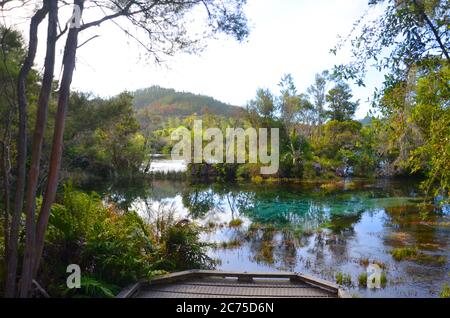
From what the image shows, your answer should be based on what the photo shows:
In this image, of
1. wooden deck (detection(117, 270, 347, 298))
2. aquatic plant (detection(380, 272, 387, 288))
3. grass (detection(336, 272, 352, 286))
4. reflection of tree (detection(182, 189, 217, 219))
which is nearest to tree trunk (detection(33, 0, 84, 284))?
wooden deck (detection(117, 270, 347, 298))

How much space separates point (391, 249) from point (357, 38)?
6.26 m

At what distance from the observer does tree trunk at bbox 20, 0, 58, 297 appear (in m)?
3.20

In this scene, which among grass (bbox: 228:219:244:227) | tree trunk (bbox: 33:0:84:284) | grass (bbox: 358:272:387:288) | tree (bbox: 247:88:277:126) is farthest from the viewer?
tree (bbox: 247:88:277:126)

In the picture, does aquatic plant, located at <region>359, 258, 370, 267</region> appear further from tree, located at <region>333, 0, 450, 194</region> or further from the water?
tree, located at <region>333, 0, 450, 194</region>

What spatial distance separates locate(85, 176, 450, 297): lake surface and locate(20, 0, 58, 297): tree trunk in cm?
397

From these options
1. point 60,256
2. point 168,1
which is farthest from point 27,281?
point 168,1

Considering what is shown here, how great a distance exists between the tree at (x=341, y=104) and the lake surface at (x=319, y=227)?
44.2 ft

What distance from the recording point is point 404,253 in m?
8.64

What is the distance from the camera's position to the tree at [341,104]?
34.0 m

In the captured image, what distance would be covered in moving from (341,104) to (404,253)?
27139 mm

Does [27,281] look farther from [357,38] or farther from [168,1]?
[357,38]

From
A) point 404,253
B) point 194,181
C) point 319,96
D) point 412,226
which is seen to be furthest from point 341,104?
point 404,253

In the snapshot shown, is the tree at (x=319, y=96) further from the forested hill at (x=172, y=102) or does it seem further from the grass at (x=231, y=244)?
the grass at (x=231, y=244)

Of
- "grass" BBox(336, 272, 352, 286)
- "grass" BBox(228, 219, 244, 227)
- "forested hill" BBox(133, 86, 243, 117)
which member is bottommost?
"grass" BBox(336, 272, 352, 286)
